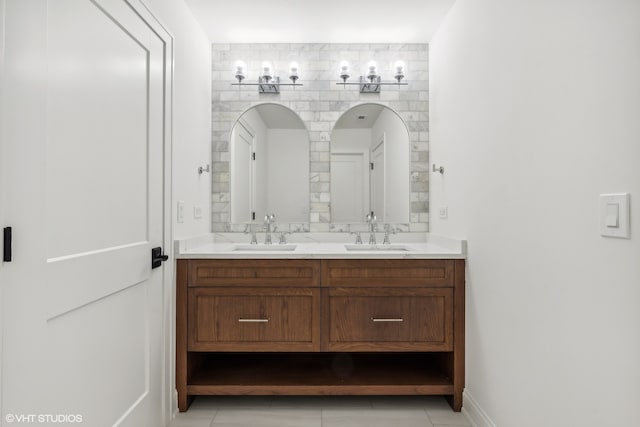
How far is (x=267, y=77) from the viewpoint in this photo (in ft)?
9.10

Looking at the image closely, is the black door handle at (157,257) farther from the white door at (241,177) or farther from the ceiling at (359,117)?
the ceiling at (359,117)

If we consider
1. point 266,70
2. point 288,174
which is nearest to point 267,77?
point 266,70

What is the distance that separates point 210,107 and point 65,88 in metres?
1.62

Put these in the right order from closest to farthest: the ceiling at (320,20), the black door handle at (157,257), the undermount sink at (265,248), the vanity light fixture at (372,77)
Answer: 1. the black door handle at (157,257)
2. the ceiling at (320,20)
3. the undermount sink at (265,248)
4. the vanity light fixture at (372,77)

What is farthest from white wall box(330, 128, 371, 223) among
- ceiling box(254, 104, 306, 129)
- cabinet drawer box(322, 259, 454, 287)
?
cabinet drawer box(322, 259, 454, 287)

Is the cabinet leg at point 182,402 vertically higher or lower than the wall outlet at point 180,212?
lower

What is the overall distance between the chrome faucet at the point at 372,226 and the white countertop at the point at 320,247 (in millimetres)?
43

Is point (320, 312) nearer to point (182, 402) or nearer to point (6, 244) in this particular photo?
point (182, 402)

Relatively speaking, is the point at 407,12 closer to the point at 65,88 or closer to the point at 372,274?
the point at 372,274


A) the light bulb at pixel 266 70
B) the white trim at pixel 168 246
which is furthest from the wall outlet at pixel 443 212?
the white trim at pixel 168 246

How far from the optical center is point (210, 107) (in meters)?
2.80

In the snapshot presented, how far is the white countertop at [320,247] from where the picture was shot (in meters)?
2.12

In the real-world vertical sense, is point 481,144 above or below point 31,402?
above

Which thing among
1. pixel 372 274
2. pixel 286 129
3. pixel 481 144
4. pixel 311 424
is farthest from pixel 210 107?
pixel 311 424
